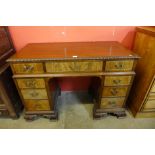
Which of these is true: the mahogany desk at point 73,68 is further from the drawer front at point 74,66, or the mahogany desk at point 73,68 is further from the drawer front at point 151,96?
the drawer front at point 151,96

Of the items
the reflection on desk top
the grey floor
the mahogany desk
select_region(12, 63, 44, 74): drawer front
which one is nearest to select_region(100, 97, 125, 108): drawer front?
the mahogany desk

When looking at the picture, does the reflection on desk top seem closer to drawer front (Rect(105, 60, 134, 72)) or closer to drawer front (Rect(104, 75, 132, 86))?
drawer front (Rect(105, 60, 134, 72))

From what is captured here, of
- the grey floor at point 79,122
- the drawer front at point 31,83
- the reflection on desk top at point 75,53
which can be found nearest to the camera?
the reflection on desk top at point 75,53

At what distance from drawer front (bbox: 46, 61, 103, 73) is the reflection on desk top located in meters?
0.05

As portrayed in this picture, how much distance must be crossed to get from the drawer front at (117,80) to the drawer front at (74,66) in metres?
0.14

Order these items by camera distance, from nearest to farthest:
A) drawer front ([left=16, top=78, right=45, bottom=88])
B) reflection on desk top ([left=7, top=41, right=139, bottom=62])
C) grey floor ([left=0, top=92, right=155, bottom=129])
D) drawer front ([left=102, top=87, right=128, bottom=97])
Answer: reflection on desk top ([left=7, top=41, right=139, bottom=62])
drawer front ([left=16, top=78, right=45, bottom=88])
drawer front ([left=102, top=87, right=128, bottom=97])
grey floor ([left=0, top=92, right=155, bottom=129])

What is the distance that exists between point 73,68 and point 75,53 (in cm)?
13

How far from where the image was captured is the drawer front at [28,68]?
996 millimetres

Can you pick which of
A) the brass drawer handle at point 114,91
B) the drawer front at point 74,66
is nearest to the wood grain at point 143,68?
the brass drawer handle at point 114,91

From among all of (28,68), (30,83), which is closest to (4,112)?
(30,83)

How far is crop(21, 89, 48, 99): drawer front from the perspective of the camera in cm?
117
